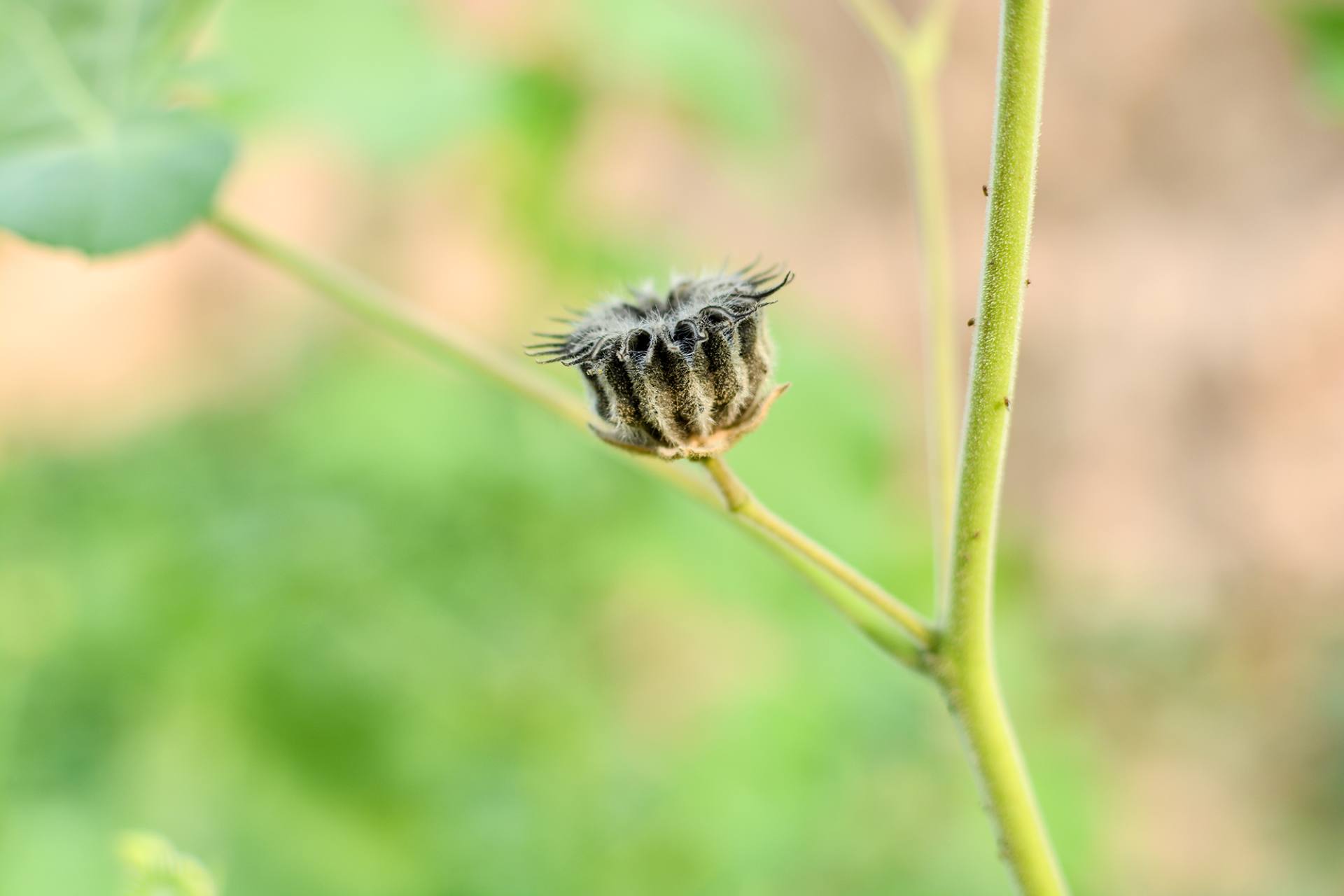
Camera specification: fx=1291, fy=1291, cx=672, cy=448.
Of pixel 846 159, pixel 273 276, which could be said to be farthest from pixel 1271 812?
pixel 273 276

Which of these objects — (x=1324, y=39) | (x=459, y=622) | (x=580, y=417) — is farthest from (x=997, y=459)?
(x=459, y=622)

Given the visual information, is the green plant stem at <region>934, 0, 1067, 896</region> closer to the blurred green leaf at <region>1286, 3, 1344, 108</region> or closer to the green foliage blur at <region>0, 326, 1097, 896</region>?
the blurred green leaf at <region>1286, 3, 1344, 108</region>

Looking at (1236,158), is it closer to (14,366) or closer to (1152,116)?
(1152,116)

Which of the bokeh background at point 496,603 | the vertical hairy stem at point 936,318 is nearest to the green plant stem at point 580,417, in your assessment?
the vertical hairy stem at point 936,318

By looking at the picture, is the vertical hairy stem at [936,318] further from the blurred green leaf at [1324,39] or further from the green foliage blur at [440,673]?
the green foliage blur at [440,673]

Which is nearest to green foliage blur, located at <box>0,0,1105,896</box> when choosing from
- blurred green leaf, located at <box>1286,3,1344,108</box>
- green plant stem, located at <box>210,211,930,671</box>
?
green plant stem, located at <box>210,211,930,671</box>

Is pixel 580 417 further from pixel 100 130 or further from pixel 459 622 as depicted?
pixel 459 622
